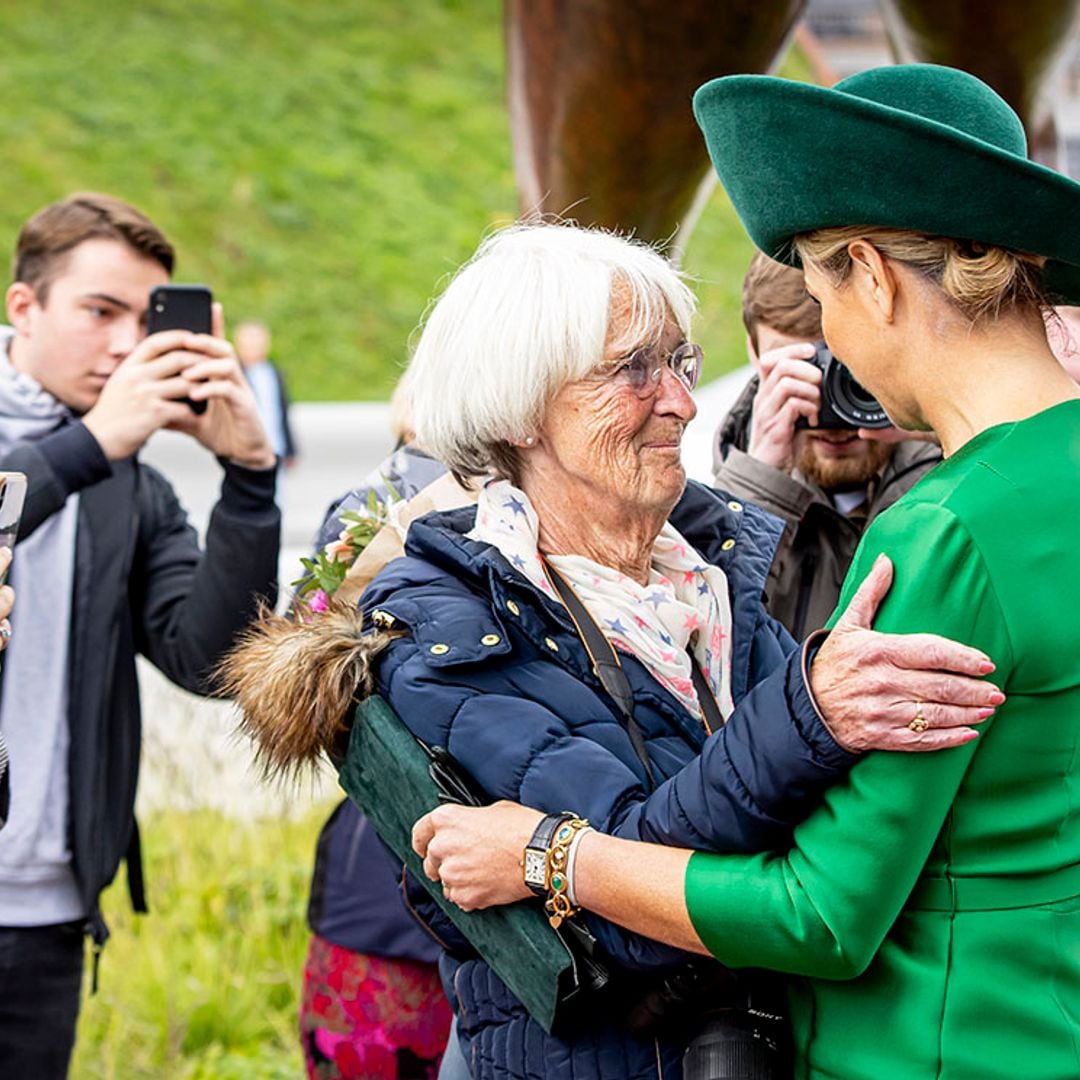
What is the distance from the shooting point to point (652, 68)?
325 cm

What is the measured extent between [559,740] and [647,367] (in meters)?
0.47

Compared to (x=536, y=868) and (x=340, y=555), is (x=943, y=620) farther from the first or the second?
(x=340, y=555)

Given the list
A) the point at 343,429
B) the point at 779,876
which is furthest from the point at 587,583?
the point at 343,429

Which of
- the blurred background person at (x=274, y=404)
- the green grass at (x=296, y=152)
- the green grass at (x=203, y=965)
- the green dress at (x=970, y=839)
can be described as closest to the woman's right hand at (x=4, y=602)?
the green dress at (x=970, y=839)

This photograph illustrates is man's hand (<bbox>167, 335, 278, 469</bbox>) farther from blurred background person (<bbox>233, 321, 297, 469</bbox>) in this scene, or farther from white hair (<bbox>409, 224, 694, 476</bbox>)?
blurred background person (<bbox>233, 321, 297, 469</bbox>)

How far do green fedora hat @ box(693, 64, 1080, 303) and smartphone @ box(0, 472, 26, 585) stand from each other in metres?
0.97

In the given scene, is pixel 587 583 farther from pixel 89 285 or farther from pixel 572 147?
pixel 572 147

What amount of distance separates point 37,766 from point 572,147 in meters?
1.61

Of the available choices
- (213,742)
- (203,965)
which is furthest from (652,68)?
(213,742)

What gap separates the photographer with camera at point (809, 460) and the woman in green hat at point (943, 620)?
2.80ft

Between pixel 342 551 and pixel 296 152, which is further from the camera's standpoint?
pixel 296 152

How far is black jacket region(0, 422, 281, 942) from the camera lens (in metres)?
2.66

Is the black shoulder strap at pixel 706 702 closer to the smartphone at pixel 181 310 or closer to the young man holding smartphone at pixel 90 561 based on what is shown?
the young man holding smartphone at pixel 90 561

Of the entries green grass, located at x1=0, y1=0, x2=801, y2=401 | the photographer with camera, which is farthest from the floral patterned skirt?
green grass, located at x1=0, y1=0, x2=801, y2=401
